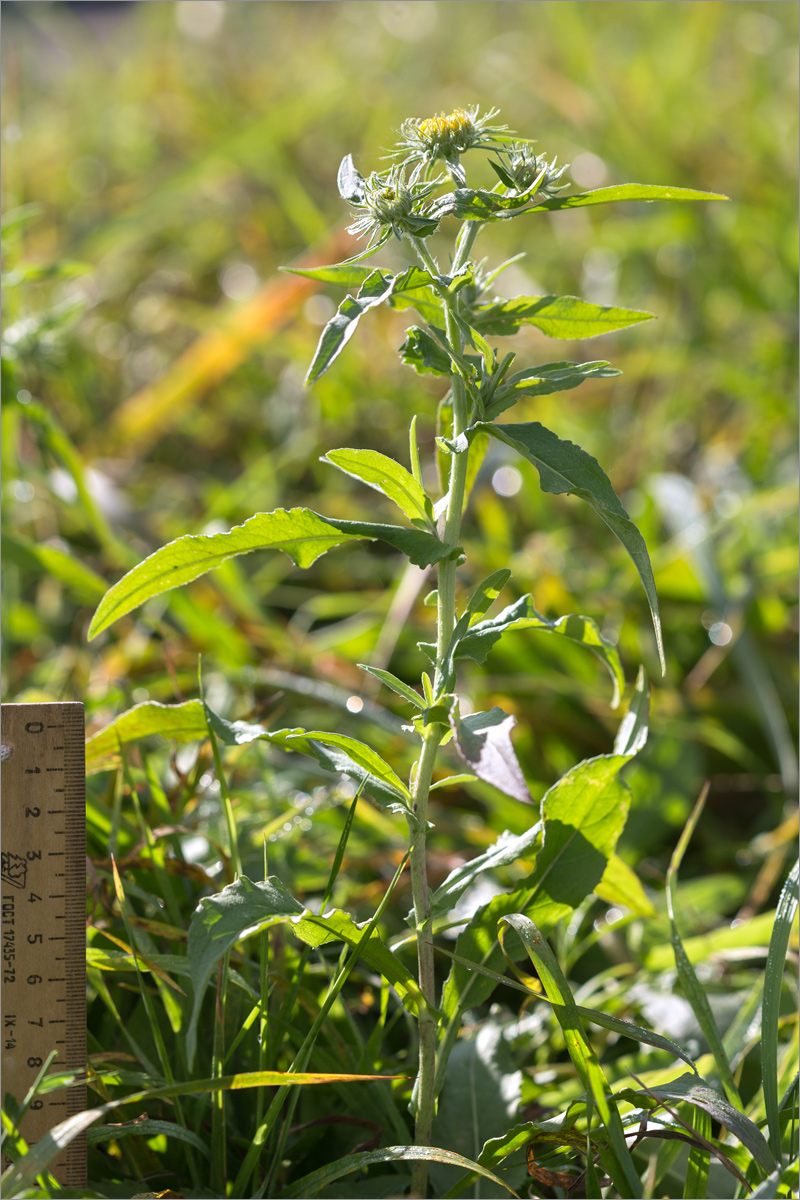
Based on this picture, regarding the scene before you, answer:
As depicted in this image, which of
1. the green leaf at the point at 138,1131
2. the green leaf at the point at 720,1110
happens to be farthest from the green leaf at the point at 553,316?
the green leaf at the point at 138,1131

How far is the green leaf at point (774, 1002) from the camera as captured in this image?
80 cm

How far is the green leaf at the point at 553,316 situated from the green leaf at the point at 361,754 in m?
0.40

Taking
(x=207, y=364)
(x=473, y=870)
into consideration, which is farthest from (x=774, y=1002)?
(x=207, y=364)

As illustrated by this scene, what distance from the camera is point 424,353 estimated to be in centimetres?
82

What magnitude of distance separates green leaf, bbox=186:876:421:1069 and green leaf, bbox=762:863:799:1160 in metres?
0.32

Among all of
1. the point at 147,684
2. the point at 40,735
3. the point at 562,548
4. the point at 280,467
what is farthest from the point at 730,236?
the point at 40,735

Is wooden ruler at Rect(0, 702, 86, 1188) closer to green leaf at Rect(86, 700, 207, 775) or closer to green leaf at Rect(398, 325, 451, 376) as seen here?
green leaf at Rect(86, 700, 207, 775)

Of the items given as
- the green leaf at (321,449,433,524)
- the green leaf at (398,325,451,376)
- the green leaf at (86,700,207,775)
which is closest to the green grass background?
the green leaf at (86,700,207,775)

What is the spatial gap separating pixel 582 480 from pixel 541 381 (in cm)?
12

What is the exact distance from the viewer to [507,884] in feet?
4.40

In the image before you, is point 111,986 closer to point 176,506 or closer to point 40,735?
point 40,735

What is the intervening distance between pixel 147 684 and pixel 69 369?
46.7 inches

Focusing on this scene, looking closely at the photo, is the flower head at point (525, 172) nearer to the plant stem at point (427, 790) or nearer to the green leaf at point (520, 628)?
the plant stem at point (427, 790)

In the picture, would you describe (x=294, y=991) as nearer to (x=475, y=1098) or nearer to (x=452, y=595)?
(x=475, y=1098)
